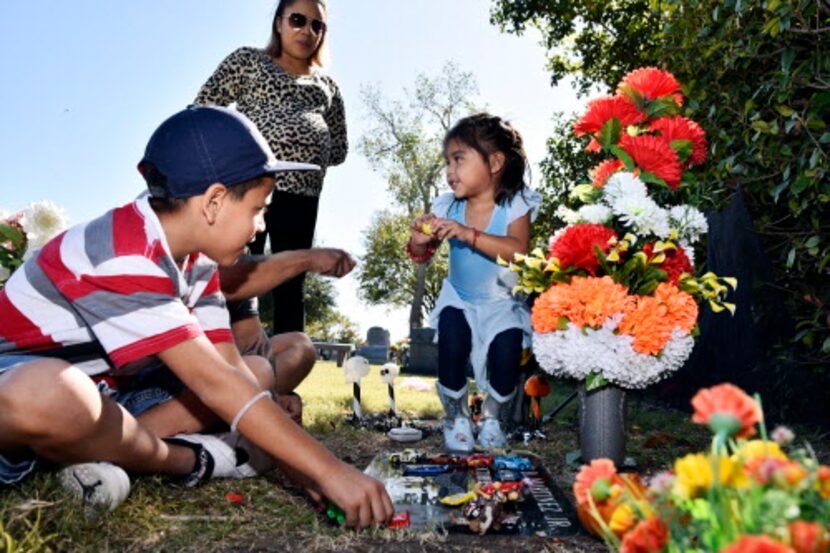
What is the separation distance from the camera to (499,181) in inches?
143

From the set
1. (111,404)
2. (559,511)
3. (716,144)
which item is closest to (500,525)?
(559,511)

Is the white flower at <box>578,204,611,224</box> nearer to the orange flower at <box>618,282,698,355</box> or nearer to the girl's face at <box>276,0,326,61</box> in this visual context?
the orange flower at <box>618,282,698,355</box>

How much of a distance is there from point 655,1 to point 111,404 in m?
3.87

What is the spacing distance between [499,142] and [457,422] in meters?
1.33

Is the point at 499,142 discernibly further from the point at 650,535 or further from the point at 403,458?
the point at 650,535

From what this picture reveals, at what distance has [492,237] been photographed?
10.8ft

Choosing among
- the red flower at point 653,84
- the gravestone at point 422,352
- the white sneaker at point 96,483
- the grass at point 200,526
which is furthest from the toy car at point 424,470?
the gravestone at point 422,352

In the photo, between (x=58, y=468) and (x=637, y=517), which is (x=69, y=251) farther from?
(x=637, y=517)

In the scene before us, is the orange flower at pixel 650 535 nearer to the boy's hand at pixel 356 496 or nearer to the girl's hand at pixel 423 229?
the boy's hand at pixel 356 496

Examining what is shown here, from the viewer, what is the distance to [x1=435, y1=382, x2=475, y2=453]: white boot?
10.4ft

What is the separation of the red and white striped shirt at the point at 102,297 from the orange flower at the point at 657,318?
1.36 metres

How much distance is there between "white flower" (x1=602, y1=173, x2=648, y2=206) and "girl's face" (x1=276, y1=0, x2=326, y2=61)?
5.88ft

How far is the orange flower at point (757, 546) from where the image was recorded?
625mm

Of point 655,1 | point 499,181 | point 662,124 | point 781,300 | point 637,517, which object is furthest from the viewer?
point 655,1
